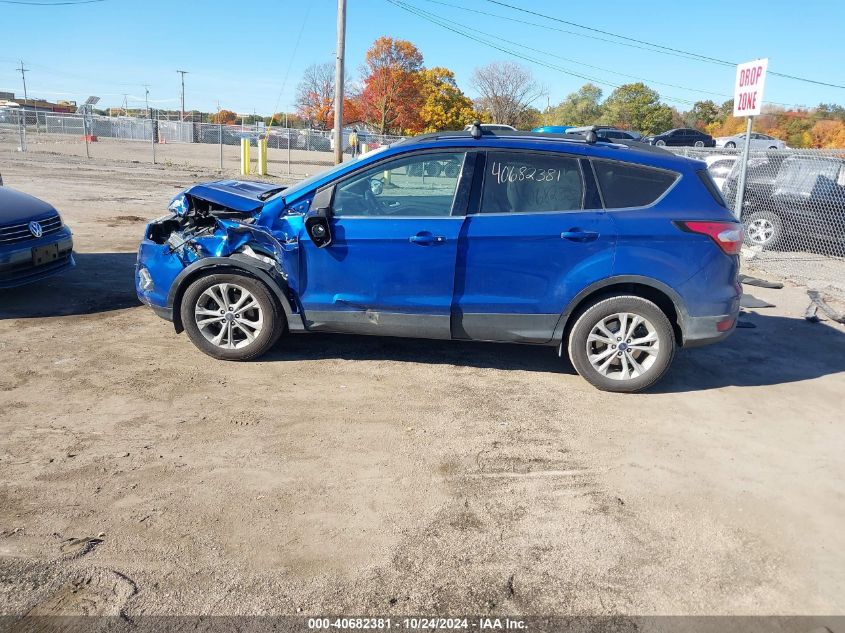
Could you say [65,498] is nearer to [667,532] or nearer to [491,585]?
[491,585]

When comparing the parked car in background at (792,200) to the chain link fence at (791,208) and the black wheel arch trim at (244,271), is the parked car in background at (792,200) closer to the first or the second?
the chain link fence at (791,208)

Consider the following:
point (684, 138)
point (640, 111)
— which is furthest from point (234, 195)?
point (640, 111)

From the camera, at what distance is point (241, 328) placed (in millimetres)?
5164

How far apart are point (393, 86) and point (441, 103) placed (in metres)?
4.78

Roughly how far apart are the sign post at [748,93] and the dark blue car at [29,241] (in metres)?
9.33

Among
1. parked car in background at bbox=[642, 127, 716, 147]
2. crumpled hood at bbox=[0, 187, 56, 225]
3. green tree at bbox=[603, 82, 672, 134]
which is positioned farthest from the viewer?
green tree at bbox=[603, 82, 672, 134]

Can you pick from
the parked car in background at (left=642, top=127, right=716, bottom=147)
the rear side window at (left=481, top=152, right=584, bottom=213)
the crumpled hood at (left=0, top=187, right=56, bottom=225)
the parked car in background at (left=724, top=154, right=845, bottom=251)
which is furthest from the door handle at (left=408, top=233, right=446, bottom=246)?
the parked car in background at (left=642, top=127, right=716, bottom=147)

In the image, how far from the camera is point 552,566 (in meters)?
2.95

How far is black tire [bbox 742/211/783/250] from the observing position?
38.3ft

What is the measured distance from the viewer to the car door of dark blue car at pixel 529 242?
4746 millimetres

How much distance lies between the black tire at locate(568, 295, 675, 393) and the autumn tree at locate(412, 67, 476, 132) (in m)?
57.9

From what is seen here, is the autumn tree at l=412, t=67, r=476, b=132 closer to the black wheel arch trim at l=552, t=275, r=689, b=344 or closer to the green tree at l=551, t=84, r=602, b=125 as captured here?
the green tree at l=551, t=84, r=602, b=125

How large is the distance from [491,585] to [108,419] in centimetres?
276

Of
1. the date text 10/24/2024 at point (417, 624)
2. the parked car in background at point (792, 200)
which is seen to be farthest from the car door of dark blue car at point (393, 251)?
the parked car in background at point (792, 200)
